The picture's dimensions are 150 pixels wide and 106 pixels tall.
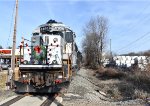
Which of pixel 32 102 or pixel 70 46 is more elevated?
pixel 70 46

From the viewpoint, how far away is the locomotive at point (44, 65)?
16516mm

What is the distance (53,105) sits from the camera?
1318cm

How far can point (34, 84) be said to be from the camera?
16625 millimetres

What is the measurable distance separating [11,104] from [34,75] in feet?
12.3

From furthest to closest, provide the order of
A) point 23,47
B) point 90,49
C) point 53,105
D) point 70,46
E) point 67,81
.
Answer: point 90,49, point 70,46, point 23,47, point 67,81, point 53,105

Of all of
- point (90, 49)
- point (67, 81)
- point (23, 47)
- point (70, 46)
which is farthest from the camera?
point (90, 49)

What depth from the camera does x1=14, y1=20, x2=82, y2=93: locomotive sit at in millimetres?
16516

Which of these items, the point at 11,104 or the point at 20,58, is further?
the point at 20,58

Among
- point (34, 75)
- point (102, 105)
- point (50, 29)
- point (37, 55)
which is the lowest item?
point (102, 105)

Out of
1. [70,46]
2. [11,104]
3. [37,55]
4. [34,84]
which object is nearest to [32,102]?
[11,104]

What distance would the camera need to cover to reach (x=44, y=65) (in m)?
16.9

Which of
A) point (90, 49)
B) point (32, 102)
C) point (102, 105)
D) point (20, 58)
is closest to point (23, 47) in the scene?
point (20, 58)

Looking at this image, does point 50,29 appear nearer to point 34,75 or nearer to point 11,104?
point 34,75

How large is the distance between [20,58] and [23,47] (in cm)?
67
